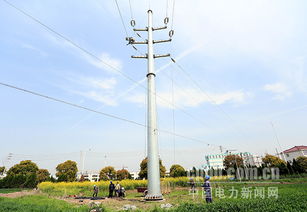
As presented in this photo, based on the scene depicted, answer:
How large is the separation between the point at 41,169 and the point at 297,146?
261 ft

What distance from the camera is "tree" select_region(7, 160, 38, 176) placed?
132 feet

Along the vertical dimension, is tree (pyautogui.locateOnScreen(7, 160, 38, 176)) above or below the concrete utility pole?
below

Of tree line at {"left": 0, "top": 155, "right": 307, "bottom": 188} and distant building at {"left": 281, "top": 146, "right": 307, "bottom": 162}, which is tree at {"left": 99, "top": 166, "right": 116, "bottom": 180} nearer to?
tree line at {"left": 0, "top": 155, "right": 307, "bottom": 188}

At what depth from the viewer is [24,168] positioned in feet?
134

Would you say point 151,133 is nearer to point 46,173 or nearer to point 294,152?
point 46,173

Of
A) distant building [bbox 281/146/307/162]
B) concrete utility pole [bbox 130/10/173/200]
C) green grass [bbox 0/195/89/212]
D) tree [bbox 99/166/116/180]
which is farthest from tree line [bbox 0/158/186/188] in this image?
distant building [bbox 281/146/307/162]

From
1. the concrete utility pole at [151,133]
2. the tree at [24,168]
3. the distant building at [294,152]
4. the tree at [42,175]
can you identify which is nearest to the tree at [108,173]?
the tree at [42,175]

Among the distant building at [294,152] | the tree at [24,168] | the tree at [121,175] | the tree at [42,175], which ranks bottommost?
the tree at [121,175]

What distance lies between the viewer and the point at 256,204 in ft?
21.0

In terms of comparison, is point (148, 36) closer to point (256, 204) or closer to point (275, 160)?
point (256, 204)

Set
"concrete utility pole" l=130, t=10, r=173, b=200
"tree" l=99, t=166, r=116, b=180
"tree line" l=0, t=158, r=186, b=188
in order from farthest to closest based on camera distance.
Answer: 1. "tree" l=99, t=166, r=116, b=180
2. "tree line" l=0, t=158, r=186, b=188
3. "concrete utility pole" l=130, t=10, r=173, b=200

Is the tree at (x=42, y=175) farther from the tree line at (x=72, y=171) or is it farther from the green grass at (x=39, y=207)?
the green grass at (x=39, y=207)

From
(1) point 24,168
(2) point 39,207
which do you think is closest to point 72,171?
(1) point 24,168

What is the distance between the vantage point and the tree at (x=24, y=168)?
132 ft
